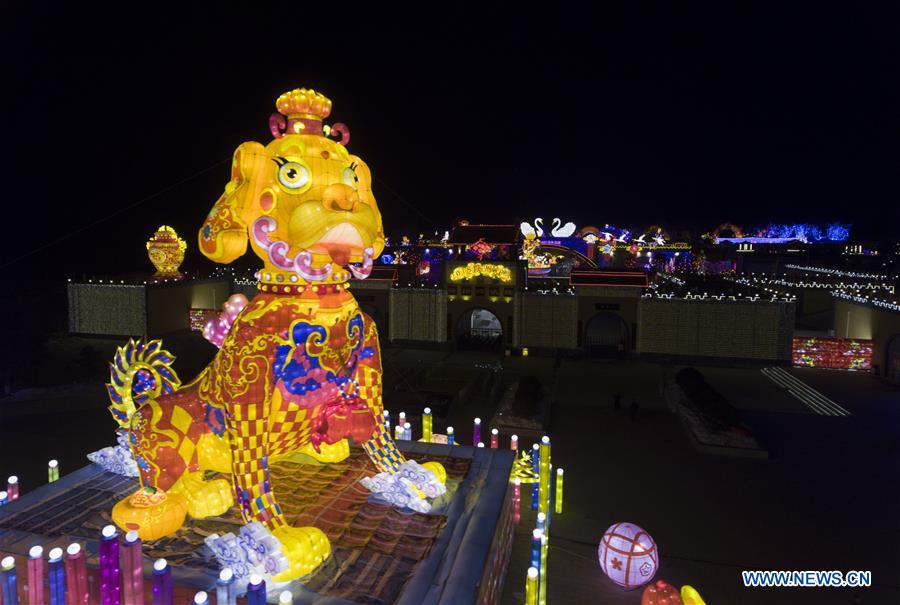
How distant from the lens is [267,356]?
495 cm

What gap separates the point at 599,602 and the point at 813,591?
2775 millimetres

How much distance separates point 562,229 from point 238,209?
37546 mm

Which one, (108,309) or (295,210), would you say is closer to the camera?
(295,210)

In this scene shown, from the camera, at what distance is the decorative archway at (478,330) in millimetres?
21875

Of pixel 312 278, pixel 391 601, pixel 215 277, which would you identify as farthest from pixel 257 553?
pixel 215 277

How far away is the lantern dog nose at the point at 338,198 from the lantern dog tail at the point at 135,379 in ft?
7.38

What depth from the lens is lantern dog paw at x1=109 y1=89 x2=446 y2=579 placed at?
4.91m

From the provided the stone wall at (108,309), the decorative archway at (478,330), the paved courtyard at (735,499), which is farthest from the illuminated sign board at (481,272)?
the stone wall at (108,309)

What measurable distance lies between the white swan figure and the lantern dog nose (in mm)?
36942

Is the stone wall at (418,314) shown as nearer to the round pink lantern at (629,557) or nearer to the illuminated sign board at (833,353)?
the illuminated sign board at (833,353)

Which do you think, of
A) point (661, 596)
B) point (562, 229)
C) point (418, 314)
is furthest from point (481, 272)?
point (562, 229)

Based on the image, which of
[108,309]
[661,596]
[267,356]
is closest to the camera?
[267,356]

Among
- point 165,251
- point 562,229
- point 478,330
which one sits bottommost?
point 478,330

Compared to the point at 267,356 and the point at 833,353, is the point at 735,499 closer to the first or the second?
the point at 267,356
